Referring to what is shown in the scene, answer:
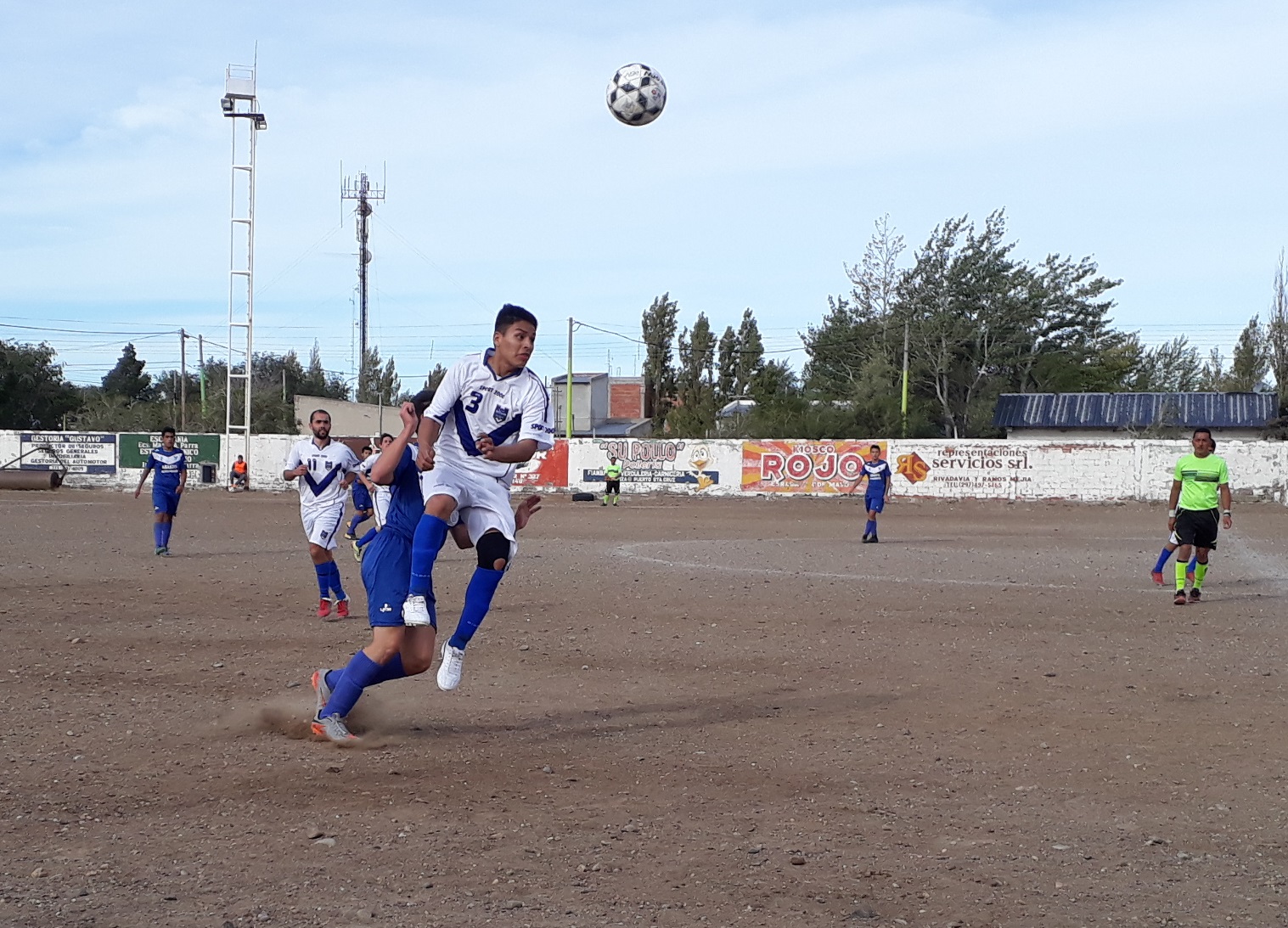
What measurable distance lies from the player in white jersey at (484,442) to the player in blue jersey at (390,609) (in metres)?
0.11

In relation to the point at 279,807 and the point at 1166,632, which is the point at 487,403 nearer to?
the point at 279,807

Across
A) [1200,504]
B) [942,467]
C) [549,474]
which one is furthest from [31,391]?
[1200,504]

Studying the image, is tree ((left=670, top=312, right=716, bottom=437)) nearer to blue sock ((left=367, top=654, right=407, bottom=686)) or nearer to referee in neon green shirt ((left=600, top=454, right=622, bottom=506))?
referee in neon green shirt ((left=600, top=454, right=622, bottom=506))

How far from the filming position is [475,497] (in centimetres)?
629

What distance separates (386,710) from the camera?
7.00 metres

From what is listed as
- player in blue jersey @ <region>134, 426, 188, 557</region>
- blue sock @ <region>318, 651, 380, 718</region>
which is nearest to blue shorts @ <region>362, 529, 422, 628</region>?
blue sock @ <region>318, 651, 380, 718</region>

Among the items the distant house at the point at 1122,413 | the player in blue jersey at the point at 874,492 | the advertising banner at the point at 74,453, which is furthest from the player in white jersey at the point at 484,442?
the distant house at the point at 1122,413

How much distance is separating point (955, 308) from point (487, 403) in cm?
5463

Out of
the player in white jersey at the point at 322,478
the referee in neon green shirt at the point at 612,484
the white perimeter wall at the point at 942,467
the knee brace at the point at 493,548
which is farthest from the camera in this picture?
the white perimeter wall at the point at 942,467

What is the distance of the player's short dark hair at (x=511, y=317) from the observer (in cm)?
622

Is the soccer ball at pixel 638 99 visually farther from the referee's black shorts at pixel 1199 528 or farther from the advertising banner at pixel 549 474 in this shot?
the advertising banner at pixel 549 474

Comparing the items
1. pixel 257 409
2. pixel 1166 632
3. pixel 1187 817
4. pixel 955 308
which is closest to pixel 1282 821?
pixel 1187 817

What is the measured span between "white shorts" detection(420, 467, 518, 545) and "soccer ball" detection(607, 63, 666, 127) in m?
9.04

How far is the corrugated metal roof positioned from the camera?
53.9 meters
